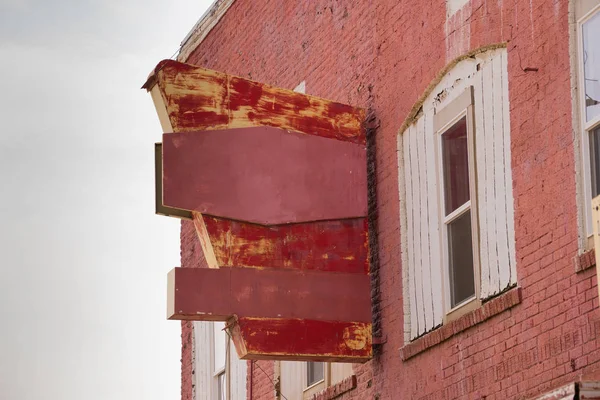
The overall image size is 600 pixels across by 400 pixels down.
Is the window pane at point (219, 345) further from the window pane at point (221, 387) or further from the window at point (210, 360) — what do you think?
the window pane at point (221, 387)

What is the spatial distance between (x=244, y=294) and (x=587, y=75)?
382 cm

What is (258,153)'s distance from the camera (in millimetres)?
12297

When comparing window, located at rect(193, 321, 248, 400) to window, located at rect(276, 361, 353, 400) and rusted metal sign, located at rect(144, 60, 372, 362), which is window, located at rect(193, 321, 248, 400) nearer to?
window, located at rect(276, 361, 353, 400)

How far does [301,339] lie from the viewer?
464 inches

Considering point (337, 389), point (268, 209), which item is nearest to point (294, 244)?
point (268, 209)

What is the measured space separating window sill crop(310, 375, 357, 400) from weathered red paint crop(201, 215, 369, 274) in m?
1.07

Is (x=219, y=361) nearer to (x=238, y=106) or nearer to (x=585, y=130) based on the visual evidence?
(x=238, y=106)

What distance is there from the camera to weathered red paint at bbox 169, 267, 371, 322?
11445 mm

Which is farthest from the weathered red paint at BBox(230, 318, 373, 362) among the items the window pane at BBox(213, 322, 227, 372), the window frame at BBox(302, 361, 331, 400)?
the window pane at BBox(213, 322, 227, 372)

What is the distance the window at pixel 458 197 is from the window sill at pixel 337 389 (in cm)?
111

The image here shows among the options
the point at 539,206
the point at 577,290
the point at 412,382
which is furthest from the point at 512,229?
the point at 412,382

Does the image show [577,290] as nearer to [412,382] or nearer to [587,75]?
[587,75]

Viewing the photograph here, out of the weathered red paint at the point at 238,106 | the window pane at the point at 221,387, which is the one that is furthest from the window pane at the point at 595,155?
the window pane at the point at 221,387

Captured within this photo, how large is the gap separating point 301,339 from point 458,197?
6.32 ft
